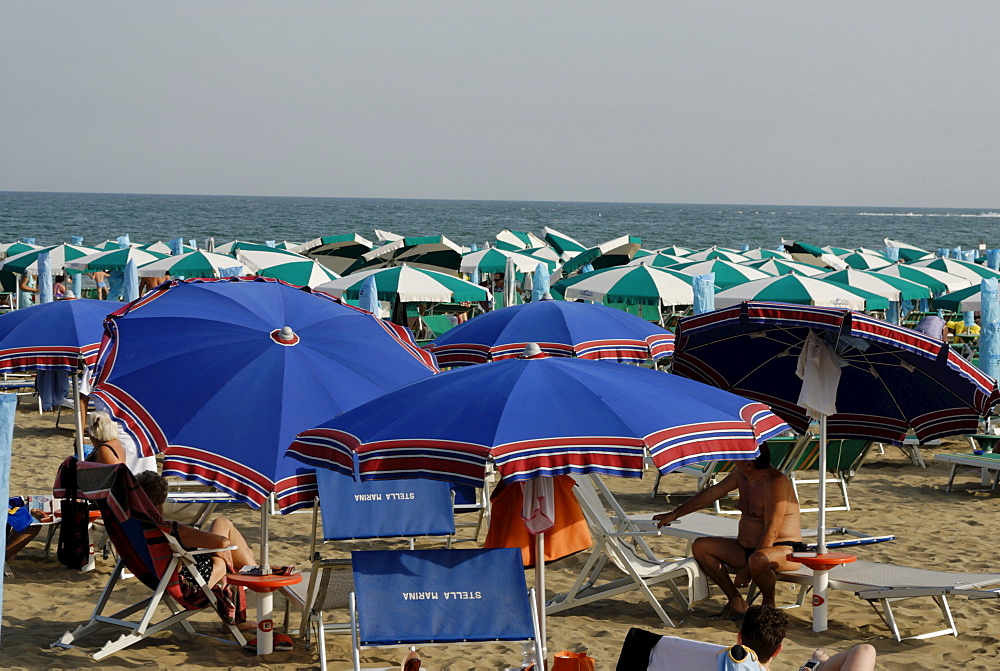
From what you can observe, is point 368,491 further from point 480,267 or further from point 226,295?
point 480,267

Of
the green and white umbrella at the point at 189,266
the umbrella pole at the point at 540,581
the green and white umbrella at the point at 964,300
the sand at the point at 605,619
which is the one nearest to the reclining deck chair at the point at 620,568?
the sand at the point at 605,619

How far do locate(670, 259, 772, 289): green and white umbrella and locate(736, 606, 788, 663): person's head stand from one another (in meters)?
11.9

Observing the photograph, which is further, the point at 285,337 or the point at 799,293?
the point at 799,293

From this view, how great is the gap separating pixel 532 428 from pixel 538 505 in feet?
2.31

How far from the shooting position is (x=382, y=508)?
5316 millimetres

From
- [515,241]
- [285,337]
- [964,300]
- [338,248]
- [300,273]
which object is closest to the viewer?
[285,337]

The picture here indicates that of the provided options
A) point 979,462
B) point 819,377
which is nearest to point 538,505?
point 819,377

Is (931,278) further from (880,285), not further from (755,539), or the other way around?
(755,539)

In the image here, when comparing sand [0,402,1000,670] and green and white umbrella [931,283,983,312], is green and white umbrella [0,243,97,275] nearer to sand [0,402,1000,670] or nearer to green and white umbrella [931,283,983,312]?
sand [0,402,1000,670]

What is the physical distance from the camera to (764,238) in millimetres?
83750

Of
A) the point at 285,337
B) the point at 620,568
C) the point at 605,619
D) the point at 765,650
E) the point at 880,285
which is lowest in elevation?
the point at 605,619

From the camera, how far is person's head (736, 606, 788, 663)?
349 cm

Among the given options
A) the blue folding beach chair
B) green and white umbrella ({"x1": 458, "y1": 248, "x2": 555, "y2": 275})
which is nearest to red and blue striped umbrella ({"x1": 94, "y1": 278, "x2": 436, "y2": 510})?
the blue folding beach chair

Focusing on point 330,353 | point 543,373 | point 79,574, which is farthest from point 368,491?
point 79,574
